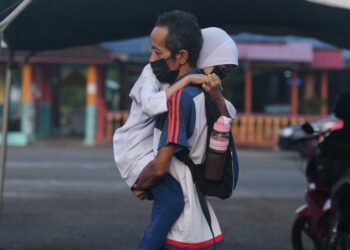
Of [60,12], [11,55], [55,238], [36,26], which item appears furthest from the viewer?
[55,238]

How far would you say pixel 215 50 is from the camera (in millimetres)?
3771

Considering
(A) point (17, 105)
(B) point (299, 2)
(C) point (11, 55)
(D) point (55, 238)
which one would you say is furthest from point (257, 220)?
(A) point (17, 105)

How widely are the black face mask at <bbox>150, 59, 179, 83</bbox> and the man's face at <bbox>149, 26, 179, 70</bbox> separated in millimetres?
18

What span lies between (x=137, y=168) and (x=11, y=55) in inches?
159

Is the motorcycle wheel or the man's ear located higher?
the man's ear

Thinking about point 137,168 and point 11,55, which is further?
point 11,55

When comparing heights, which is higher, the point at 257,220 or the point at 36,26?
the point at 36,26

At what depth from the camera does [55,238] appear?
7.95 meters

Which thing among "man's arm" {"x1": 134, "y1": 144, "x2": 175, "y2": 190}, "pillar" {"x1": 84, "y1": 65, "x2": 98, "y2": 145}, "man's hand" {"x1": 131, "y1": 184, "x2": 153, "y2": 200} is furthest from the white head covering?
"pillar" {"x1": 84, "y1": 65, "x2": 98, "y2": 145}

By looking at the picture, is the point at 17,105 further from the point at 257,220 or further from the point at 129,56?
the point at 257,220

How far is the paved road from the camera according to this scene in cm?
788

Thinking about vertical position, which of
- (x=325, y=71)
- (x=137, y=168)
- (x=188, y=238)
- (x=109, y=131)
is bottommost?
(x=109, y=131)

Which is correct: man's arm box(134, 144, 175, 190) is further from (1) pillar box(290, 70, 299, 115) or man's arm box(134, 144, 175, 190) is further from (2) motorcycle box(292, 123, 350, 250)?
(1) pillar box(290, 70, 299, 115)

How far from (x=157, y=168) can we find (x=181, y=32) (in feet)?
2.19
